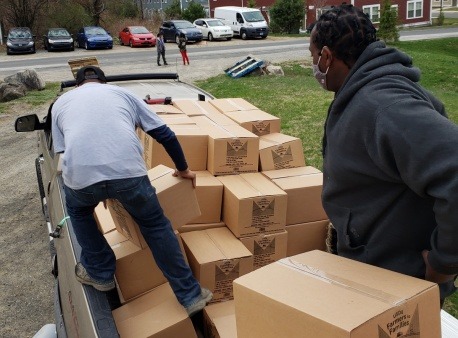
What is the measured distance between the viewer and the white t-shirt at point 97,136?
8.58 ft

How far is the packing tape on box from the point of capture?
1.58m

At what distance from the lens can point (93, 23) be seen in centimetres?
3694

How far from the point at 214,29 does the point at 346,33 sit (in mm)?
30244

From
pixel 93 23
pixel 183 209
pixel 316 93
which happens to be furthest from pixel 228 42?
pixel 183 209

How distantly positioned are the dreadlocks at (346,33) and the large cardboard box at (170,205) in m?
1.34

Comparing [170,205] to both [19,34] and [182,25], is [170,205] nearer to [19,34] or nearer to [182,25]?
[19,34]

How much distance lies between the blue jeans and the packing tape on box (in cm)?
95

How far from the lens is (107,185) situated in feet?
8.62

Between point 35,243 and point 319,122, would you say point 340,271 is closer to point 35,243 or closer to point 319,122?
point 35,243

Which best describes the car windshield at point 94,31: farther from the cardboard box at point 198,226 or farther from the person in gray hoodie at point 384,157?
the person in gray hoodie at point 384,157

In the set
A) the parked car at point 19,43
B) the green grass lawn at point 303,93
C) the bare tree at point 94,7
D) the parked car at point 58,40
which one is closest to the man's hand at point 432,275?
the green grass lawn at point 303,93

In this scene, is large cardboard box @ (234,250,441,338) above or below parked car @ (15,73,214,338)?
above

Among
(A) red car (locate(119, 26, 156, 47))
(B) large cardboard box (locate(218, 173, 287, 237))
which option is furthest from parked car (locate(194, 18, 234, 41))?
(B) large cardboard box (locate(218, 173, 287, 237))

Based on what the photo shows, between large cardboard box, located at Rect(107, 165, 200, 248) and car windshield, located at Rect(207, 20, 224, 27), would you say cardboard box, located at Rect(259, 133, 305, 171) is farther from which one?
car windshield, located at Rect(207, 20, 224, 27)
